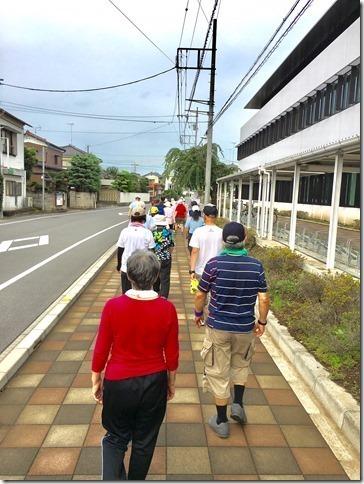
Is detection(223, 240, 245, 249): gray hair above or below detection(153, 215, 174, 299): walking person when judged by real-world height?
above

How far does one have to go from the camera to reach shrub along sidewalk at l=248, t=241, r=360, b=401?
4.11 meters

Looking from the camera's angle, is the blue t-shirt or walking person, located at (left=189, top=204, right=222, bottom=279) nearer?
walking person, located at (left=189, top=204, right=222, bottom=279)

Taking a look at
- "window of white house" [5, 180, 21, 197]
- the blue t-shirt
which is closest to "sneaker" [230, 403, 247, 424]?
the blue t-shirt

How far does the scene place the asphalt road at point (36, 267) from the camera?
259 inches

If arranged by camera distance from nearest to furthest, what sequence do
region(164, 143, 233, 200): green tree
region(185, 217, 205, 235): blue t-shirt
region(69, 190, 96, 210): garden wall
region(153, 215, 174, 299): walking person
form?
region(153, 215, 174, 299): walking person → region(185, 217, 205, 235): blue t-shirt → region(164, 143, 233, 200): green tree → region(69, 190, 96, 210): garden wall

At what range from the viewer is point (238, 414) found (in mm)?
3535

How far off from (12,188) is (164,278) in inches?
1128

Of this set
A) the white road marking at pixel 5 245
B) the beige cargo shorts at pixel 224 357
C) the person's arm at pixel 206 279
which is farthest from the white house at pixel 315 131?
the white road marking at pixel 5 245

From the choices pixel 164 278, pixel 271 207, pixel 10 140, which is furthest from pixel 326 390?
pixel 10 140

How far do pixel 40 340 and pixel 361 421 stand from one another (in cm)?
377

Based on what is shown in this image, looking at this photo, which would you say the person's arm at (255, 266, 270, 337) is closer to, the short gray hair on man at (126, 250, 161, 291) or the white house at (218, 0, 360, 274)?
the short gray hair on man at (126, 250, 161, 291)

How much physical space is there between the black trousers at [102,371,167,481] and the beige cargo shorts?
3.28 ft

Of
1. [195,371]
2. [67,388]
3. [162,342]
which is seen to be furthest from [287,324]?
[162,342]

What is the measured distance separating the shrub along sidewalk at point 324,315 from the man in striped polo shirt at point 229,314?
1.08 meters
